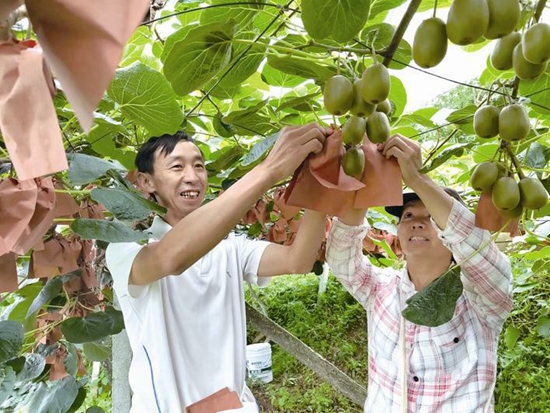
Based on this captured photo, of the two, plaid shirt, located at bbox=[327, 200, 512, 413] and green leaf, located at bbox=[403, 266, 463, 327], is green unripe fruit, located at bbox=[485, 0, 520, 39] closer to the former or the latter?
green leaf, located at bbox=[403, 266, 463, 327]

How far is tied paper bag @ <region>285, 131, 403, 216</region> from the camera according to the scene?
2.57 ft

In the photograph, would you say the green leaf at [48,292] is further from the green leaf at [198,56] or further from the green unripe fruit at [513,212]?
the green unripe fruit at [513,212]

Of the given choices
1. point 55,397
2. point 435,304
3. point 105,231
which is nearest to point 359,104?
point 435,304

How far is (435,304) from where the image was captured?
898mm

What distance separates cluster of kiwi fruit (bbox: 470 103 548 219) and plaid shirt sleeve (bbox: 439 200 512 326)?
0.78 feet

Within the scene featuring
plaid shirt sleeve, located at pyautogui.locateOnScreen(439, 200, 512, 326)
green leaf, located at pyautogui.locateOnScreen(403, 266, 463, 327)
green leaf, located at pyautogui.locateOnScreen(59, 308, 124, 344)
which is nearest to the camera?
green leaf, located at pyautogui.locateOnScreen(403, 266, 463, 327)

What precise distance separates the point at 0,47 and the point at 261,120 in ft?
2.75

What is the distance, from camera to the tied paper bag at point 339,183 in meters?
0.78

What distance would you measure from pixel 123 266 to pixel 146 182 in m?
0.31

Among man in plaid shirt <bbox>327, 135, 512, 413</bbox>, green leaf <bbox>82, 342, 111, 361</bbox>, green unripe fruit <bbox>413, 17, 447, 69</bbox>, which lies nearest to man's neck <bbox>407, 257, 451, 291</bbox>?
man in plaid shirt <bbox>327, 135, 512, 413</bbox>

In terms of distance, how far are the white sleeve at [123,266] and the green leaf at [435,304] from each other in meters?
0.55

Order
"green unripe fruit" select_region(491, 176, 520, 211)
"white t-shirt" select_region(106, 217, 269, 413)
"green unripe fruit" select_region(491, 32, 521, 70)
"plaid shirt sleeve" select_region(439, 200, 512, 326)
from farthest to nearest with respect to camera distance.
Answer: "white t-shirt" select_region(106, 217, 269, 413)
"plaid shirt sleeve" select_region(439, 200, 512, 326)
"green unripe fruit" select_region(491, 176, 520, 211)
"green unripe fruit" select_region(491, 32, 521, 70)

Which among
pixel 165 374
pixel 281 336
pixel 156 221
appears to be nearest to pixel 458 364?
pixel 165 374

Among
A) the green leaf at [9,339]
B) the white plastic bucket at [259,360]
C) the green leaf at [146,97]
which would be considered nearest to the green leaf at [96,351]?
the green leaf at [9,339]
